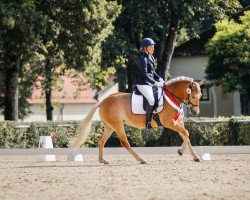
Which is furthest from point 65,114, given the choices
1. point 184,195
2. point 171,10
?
point 184,195

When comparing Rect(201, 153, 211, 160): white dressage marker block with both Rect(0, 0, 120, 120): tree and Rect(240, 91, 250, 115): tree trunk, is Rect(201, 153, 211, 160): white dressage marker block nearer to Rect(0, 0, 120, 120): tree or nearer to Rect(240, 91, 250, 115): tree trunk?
Rect(0, 0, 120, 120): tree

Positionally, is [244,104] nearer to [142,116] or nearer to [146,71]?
[142,116]

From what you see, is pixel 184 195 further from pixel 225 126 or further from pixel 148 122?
pixel 225 126

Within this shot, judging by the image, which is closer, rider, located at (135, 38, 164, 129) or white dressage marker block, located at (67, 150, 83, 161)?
rider, located at (135, 38, 164, 129)

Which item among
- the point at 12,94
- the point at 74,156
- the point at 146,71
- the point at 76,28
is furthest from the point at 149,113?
the point at 12,94

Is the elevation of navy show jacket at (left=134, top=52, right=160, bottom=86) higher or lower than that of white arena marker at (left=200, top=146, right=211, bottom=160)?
higher

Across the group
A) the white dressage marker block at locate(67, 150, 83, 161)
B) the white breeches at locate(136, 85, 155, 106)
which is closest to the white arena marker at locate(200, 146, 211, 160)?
the white breeches at locate(136, 85, 155, 106)

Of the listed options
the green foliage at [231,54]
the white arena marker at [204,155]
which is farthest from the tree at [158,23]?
the white arena marker at [204,155]

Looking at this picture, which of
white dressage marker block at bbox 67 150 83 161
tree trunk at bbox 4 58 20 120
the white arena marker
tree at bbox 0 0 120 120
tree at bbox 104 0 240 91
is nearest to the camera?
the white arena marker

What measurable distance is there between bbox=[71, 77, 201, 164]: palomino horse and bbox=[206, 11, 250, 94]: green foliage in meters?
19.4

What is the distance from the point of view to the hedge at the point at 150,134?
989 inches

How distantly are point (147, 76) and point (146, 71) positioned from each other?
12cm

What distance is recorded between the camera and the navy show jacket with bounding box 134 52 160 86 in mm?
16266

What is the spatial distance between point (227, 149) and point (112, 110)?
3.65 metres
